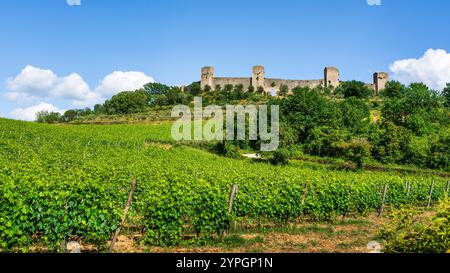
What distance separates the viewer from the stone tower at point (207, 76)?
336ft

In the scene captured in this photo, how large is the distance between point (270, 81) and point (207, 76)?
668 inches

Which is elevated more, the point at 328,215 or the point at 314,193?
the point at 314,193

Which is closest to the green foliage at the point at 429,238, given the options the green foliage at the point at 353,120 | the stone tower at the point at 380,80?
the green foliage at the point at 353,120

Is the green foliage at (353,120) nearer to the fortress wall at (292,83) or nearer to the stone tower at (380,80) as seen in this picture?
the fortress wall at (292,83)

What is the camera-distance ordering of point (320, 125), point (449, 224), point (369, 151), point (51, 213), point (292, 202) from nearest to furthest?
point (449, 224) → point (51, 213) → point (292, 202) → point (369, 151) → point (320, 125)

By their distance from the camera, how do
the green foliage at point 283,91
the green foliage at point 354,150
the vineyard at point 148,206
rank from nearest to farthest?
1. the vineyard at point 148,206
2. the green foliage at point 354,150
3. the green foliage at point 283,91

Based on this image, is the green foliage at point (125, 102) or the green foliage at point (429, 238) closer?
the green foliage at point (429, 238)

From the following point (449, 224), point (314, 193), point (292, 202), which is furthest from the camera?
point (314, 193)

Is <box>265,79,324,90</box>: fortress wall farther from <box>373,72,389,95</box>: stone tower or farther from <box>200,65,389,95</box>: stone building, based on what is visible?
<box>373,72,389,95</box>: stone tower
